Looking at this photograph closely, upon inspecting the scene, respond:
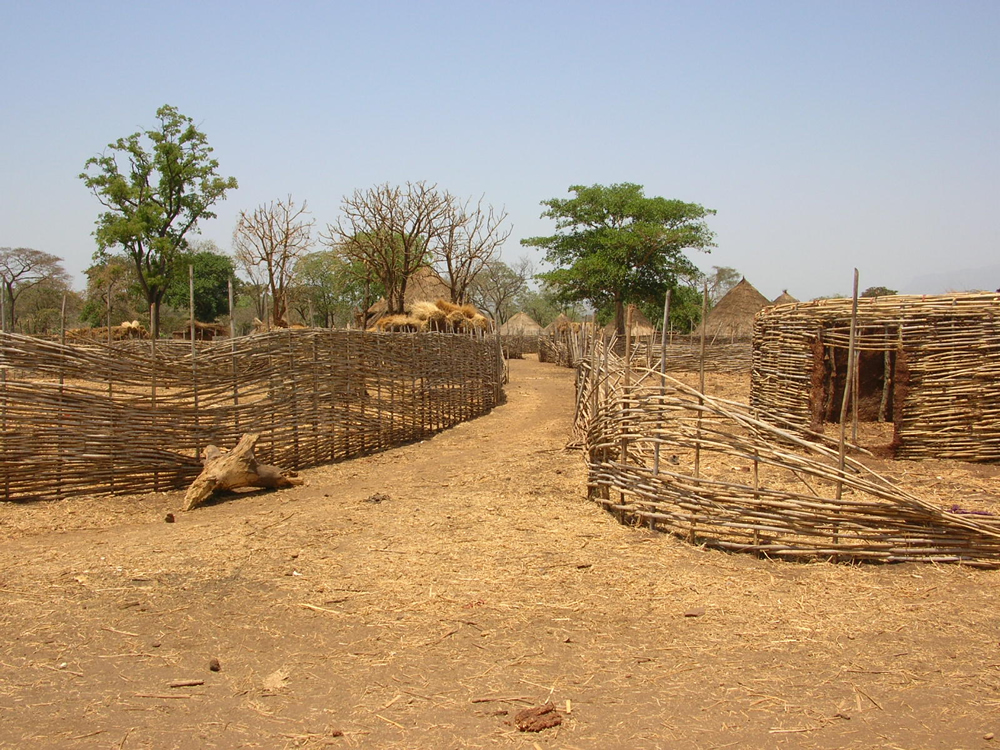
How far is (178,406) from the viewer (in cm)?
656

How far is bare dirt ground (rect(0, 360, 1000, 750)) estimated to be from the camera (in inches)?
104

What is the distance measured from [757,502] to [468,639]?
6.71 ft

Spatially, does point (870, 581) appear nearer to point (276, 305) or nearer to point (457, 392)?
point (457, 392)

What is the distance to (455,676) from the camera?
3.02 m

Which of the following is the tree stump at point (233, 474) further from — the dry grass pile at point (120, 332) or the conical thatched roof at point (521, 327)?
the conical thatched roof at point (521, 327)

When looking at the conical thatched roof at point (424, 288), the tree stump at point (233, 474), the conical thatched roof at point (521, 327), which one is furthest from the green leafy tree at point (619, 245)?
the tree stump at point (233, 474)

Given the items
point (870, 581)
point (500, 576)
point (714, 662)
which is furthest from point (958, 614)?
point (500, 576)

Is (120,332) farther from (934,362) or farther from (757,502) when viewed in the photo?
(757,502)

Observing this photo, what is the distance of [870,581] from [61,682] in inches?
155

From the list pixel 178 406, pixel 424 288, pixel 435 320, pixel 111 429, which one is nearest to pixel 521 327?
pixel 424 288

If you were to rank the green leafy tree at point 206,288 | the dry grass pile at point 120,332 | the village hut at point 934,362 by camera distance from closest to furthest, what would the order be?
the village hut at point 934,362
the dry grass pile at point 120,332
the green leafy tree at point 206,288

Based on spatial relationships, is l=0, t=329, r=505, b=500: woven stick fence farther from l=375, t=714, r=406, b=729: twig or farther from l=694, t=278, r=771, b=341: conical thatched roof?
l=694, t=278, r=771, b=341: conical thatched roof

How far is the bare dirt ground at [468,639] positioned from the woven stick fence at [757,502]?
154 mm

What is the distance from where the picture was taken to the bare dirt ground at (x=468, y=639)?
2.65m
